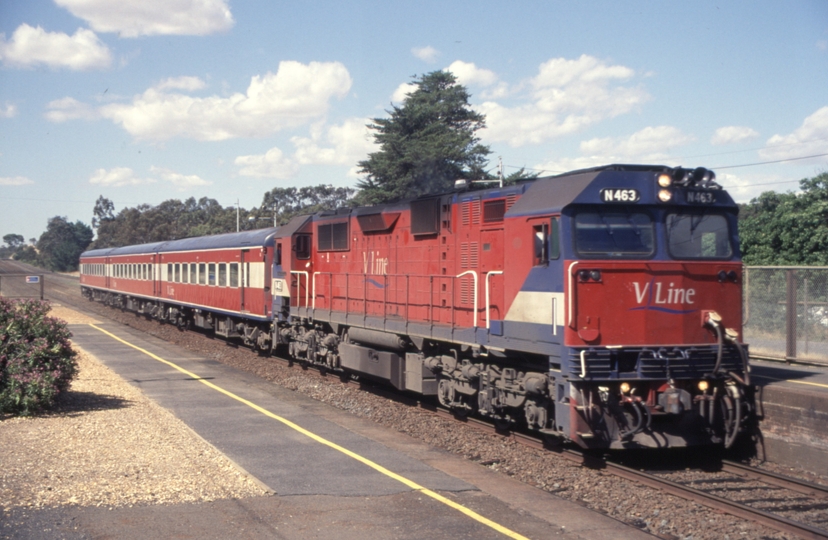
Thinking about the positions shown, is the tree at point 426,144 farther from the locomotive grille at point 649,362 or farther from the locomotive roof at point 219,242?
the locomotive grille at point 649,362

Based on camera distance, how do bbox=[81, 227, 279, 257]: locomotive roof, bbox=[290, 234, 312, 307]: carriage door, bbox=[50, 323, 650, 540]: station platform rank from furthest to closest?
bbox=[81, 227, 279, 257]: locomotive roof → bbox=[290, 234, 312, 307]: carriage door → bbox=[50, 323, 650, 540]: station platform

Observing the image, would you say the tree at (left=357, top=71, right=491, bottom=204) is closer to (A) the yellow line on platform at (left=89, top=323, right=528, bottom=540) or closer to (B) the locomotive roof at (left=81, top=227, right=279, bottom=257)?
(B) the locomotive roof at (left=81, top=227, right=279, bottom=257)

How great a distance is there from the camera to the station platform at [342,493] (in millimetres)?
6691

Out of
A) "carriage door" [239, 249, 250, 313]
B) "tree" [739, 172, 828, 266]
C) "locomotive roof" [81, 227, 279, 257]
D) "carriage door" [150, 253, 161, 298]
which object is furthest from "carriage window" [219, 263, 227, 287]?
"tree" [739, 172, 828, 266]

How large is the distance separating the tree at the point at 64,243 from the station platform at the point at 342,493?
130726 mm

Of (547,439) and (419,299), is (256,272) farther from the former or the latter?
(547,439)

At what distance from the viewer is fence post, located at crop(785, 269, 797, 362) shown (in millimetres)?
16672

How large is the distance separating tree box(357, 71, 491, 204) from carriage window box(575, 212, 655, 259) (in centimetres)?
3116

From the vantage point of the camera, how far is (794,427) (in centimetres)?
971

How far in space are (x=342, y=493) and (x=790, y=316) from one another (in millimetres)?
13168

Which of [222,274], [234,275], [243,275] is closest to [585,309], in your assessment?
[243,275]

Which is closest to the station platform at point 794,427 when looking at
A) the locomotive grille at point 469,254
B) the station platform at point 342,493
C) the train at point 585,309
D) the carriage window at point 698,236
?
the train at point 585,309

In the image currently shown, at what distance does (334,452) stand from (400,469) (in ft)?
3.83

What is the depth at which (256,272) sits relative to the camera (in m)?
22.2
